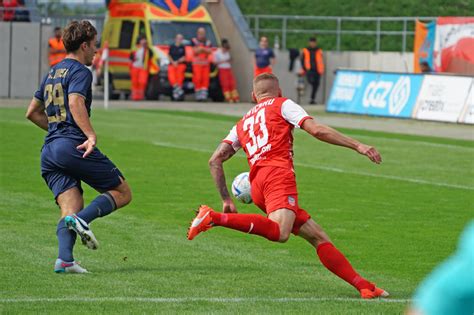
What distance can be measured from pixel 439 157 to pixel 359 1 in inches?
1104

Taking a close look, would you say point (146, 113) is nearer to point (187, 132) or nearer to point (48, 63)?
point (187, 132)

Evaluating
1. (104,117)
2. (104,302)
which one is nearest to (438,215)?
(104,302)

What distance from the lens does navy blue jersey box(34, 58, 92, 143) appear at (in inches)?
320

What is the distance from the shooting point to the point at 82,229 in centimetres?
777

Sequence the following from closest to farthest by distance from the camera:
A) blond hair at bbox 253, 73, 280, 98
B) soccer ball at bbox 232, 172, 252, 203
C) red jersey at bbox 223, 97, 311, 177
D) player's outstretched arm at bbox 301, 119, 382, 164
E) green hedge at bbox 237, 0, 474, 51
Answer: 1. player's outstretched arm at bbox 301, 119, 382, 164
2. red jersey at bbox 223, 97, 311, 177
3. blond hair at bbox 253, 73, 280, 98
4. soccer ball at bbox 232, 172, 252, 203
5. green hedge at bbox 237, 0, 474, 51

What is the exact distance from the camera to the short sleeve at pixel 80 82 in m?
8.09

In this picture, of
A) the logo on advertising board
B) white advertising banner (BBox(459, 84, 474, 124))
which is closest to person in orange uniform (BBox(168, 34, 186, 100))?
the logo on advertising board

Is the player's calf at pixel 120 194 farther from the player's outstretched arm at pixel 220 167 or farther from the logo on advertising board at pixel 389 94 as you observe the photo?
the logo on advertising board at pixel 389 94

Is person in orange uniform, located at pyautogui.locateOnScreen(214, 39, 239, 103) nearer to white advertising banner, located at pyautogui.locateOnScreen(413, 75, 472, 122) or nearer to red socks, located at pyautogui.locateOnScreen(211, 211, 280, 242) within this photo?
white advertising banner, located at pyautogui.locateOnScreen(413, 75, 472, 122)

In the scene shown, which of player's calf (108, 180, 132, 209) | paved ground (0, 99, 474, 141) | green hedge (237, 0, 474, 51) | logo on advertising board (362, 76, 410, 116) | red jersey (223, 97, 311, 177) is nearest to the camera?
red jersey (223, 97, 311, 177)

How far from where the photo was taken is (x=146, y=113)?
30.0 metres

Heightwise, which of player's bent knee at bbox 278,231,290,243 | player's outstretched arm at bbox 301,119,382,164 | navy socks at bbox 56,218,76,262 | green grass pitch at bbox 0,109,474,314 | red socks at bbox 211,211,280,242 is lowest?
green grass pitch at bbox 0,109,474,314

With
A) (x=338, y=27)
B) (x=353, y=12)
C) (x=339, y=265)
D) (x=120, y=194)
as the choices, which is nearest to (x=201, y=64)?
(x=338, y=27)

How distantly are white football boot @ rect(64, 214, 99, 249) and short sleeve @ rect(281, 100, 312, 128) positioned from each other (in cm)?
154
